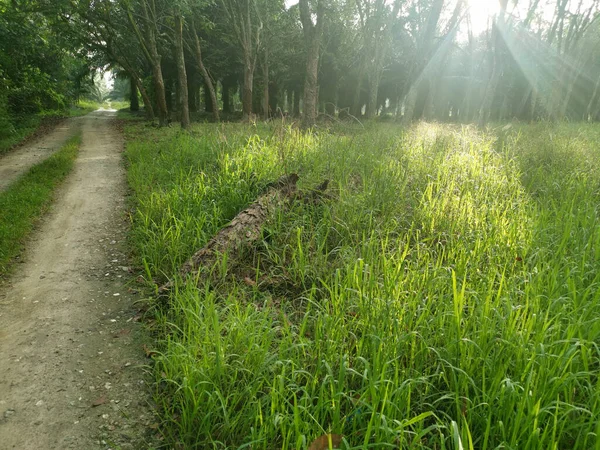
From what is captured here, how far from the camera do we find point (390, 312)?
268cm

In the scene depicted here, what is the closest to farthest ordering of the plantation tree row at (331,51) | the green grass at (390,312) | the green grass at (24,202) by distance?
the green grass at (390,312)
the green grass at (24,202)
the plantation tree row at (331,51)

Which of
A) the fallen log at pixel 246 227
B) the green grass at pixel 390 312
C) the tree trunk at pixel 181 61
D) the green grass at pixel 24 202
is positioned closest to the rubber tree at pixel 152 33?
the tree trunk at pixel 181 61

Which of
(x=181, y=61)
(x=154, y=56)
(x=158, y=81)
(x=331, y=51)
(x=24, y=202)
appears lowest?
(x=24, y=202)

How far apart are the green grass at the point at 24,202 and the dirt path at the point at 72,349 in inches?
8.1

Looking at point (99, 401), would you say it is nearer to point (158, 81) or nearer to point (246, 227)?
point (246, 227)

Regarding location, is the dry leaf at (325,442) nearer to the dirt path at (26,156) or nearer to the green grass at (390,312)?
the green grass at (390,312)

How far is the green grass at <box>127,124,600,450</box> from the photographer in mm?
1960

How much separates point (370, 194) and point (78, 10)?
1759cm

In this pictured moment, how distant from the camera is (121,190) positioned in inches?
304

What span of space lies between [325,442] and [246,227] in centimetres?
275

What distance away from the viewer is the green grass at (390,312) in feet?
6.43

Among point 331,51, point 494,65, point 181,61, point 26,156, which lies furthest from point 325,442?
point 331,51

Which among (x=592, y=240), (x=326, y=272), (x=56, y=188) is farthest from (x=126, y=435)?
(x=56, y=188)

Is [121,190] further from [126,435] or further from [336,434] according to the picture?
[336,434]
